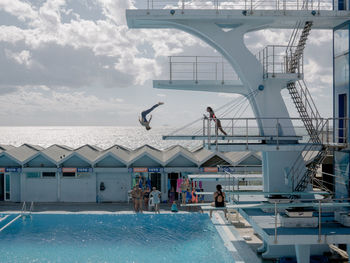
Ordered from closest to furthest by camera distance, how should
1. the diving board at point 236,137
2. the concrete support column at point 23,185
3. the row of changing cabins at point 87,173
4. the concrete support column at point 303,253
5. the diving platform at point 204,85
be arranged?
the concrete support column at point 303,253, the diving board at point 236,137, the diving platform at point 204,85, the row of changing cabins at point 87,173, the concrete support column at point 23,185

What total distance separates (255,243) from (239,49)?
701 cm

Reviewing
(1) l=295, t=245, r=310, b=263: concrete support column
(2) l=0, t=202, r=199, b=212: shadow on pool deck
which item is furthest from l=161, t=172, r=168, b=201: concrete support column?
(1) l=295, t=245, r=310, b=263: concrete support column

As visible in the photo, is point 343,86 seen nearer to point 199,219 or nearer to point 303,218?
point 303,218

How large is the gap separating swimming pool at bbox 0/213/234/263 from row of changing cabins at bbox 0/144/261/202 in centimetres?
418

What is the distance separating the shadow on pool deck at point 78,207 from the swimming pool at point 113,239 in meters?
1.64

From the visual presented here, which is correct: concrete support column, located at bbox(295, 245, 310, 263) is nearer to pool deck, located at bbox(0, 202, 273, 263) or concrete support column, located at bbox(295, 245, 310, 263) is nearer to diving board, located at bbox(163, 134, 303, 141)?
pool deck, located at bbox(0, 202, 273, 263)

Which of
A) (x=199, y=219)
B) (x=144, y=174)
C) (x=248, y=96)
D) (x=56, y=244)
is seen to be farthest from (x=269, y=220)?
(x=144, y=174)

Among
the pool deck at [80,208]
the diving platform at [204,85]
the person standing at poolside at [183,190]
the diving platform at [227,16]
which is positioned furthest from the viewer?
the person standing at poolside at [183,190]

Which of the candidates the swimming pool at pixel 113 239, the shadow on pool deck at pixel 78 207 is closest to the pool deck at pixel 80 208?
the shadow on pool deck at pixel 78 207

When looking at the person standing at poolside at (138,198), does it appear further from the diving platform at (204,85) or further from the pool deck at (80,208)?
the diving platform at (204,85)

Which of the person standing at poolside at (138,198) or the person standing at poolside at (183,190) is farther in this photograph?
the person standing at poolside at (183,190)

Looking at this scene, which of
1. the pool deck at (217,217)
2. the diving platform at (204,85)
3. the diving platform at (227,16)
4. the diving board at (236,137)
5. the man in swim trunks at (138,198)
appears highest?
the diving platform at (227,16)

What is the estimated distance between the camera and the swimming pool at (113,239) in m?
13.2

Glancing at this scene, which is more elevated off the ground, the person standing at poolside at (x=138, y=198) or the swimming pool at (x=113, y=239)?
the person standing at poolside at (x=138, y=198)
